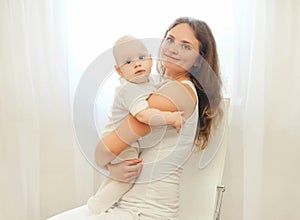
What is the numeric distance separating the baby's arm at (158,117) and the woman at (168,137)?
0.08 feet

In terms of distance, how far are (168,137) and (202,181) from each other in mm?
424

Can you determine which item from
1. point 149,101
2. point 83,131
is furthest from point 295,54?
point 83,131

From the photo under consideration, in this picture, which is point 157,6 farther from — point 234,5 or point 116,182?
point 116,182

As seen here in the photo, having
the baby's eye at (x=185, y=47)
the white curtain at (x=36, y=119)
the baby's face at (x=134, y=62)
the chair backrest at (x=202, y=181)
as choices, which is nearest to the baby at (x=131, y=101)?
the baby's face at (x=134, y=62)

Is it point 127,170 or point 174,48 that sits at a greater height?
point 174,48

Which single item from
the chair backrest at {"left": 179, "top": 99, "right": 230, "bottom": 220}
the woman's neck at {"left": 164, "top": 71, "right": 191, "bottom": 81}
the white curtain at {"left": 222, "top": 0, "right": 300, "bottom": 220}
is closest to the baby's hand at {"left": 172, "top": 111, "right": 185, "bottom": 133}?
the woman's neck at {"left": 164, "top": 71, "right": 191, "bottom": 81}

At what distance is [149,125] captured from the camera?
1254mm

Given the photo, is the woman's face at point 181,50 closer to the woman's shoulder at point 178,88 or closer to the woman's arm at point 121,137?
the woman's shoulder at point 178,88

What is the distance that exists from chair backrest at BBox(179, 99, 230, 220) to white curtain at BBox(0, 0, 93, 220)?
23.1 inches

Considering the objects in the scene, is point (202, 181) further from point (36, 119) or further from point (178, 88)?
point (36, 119)

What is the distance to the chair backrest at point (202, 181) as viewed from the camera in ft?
5.34

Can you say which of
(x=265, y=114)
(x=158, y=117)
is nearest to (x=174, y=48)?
(x=158, y=117)

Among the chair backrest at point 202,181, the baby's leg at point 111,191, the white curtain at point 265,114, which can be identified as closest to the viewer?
the baby's leg at point 111,191

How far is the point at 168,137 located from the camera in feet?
4.30
